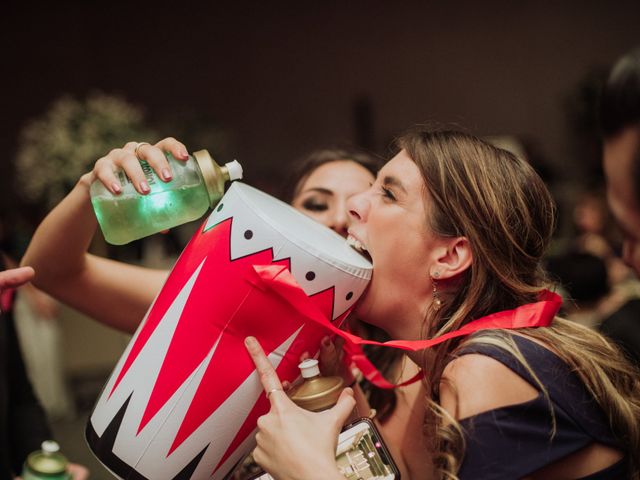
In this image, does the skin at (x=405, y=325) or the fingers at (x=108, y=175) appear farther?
the fingers at (x=108, y=175)

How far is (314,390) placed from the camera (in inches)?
44.2

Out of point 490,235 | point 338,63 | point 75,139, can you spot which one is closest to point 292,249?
point 490,235

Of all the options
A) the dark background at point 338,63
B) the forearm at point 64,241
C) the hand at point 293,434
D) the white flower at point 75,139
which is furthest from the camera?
the dark background at point 338,63

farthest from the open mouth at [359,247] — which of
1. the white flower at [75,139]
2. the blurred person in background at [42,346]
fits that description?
the blurred person in background at [42,346]

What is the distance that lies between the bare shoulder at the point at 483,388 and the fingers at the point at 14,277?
0.83 m

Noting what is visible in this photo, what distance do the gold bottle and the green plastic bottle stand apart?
1.23 feet

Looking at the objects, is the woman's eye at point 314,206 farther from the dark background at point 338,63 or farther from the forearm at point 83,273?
the dark background at point 338,63

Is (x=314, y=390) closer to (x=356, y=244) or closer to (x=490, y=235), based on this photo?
(x=356, y=244)

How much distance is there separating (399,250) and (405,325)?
183mm

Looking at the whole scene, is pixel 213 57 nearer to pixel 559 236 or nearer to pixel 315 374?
pixel 559 236

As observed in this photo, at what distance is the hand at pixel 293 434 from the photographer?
99cm

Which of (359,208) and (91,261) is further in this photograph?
(91,261)

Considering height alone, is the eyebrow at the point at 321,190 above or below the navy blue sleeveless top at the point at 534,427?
above

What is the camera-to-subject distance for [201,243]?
1.17 meters
